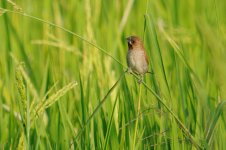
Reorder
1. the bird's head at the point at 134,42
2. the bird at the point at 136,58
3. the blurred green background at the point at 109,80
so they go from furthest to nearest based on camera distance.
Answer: the bird's head at the point at 134,42
the bird at the point at 136,58
the blurred green background at the point at 109,80

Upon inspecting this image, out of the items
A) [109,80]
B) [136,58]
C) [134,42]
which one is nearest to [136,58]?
[136,58]

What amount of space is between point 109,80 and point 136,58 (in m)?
0.25

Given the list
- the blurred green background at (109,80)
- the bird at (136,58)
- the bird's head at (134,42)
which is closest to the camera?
the blurred green background at (109,80)

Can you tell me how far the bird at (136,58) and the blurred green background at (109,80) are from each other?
0.08 m

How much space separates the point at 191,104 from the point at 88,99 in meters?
0.54

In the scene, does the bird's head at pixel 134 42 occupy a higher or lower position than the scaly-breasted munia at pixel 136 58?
higher

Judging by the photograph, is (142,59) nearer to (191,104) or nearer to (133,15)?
(191,104)

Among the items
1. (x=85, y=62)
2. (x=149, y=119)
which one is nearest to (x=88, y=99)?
(x=149, y=119)

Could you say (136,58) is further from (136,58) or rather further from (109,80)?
(109,80)

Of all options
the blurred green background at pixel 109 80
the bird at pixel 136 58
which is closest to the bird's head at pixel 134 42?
the bird at pixel 136 58

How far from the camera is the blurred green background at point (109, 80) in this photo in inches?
99.7

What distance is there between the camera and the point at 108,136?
106 inches

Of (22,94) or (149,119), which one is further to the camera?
(149,119)

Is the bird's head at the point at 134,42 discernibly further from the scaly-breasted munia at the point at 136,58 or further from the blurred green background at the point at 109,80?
the blurred green background at the point at 109,80
